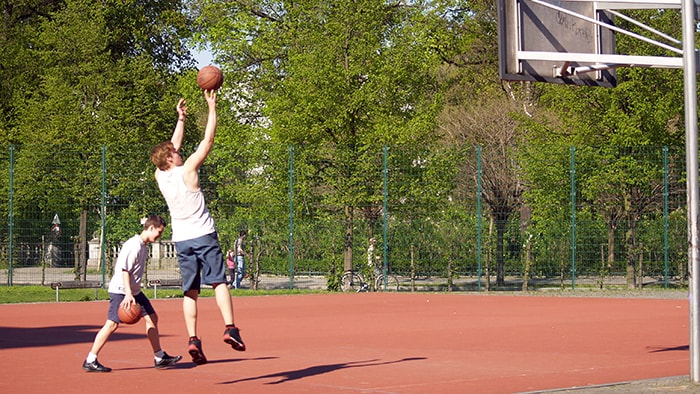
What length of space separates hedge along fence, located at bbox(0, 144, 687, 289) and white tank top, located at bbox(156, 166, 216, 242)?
1762 centimetres

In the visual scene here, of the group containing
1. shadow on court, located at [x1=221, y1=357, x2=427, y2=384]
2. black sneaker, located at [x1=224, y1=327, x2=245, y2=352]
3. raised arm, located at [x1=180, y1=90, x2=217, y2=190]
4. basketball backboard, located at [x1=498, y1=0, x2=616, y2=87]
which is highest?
basketball backboard, located at [x1=498, y1=0, x2=616, y2=87]

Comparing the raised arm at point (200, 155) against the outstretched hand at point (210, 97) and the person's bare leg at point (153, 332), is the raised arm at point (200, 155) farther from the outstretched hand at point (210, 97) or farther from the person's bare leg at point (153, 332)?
the person's bare leg at point (153, 332)

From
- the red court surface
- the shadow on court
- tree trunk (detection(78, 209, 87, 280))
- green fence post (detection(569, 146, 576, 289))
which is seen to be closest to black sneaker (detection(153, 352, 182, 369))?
the red court surface

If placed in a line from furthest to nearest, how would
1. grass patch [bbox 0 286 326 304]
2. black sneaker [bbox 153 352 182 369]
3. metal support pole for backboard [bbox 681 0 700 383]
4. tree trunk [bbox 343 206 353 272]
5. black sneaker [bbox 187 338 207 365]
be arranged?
tree trunk [bbox 343 206 353 272], grass patch [bbox 0 286 326 304], black sneaker [bbox 153 352 182 369], metal support pole for backboard [bbox 681 0 700 383], black sneaker [bbox 187 338 207 365]

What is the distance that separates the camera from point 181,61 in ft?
150

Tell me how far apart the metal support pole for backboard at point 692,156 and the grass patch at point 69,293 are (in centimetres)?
1657

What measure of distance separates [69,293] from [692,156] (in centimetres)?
1948

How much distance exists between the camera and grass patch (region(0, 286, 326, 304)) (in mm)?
24394

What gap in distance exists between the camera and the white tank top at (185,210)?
1018 centimetres

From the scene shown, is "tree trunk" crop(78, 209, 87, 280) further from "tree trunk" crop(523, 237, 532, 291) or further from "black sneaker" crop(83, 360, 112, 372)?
"black sneaker" crop(83, 360, 112, 372)

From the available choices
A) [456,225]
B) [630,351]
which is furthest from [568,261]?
[630,351]

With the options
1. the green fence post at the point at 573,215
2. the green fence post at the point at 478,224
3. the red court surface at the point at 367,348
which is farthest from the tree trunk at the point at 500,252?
the red court surface at the point at 367,348

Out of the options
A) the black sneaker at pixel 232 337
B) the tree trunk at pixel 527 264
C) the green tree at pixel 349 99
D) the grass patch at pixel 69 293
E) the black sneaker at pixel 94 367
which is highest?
the green tree at pixel 349 99

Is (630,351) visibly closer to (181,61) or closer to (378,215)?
(378,215)
